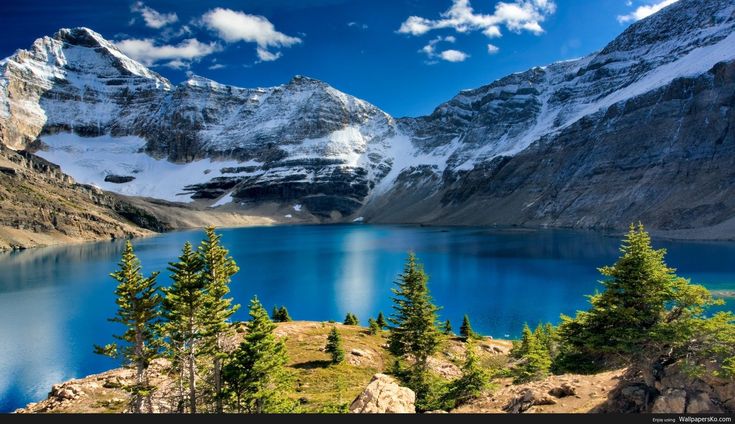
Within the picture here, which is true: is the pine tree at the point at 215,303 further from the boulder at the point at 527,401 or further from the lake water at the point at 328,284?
the lake water at the point at 328,284

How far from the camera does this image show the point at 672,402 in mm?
15656

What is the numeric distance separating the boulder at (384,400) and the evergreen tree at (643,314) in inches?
299

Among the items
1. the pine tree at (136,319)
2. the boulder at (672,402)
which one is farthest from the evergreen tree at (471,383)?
the pine tree at (136,319)

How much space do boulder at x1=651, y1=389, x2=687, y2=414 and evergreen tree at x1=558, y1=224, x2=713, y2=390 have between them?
1.12 meters

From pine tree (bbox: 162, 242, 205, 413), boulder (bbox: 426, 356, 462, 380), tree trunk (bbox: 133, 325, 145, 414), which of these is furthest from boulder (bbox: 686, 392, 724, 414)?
tree trunk (bbox: 133, 325, 145, 414)

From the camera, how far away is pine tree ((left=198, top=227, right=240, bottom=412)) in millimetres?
22672

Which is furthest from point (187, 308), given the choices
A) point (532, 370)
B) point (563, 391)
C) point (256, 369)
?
point (532, 370)

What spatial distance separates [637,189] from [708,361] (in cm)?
18971

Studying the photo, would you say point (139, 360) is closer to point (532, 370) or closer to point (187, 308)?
point (187, 308)

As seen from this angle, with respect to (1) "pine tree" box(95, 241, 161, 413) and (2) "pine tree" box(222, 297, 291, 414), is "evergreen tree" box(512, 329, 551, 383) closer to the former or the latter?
(2) "pine tree" box(222, 297, 291, 414)

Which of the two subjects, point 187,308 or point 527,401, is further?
point 187,308

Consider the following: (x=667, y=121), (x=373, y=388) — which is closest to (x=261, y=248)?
(x=373, y=388)

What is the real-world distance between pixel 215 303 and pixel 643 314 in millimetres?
18975

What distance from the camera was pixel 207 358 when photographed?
24.3 meters
